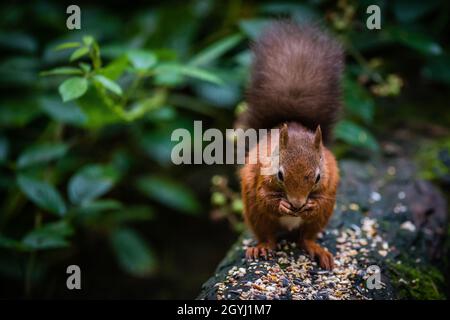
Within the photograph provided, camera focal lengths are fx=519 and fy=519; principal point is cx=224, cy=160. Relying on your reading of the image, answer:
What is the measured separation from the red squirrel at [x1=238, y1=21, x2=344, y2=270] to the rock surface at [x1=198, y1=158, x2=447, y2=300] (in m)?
0.12

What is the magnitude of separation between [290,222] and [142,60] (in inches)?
47.0

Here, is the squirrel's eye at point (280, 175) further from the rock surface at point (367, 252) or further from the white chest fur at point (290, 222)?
the rock surface at point (367, 252)

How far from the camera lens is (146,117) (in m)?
3.90

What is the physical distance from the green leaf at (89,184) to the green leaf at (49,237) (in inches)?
8.4

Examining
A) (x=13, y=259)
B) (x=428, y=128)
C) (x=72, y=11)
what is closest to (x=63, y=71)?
(x=72, y=11)

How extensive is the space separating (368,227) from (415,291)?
19.5 inches

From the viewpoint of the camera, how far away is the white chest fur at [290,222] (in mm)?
2402

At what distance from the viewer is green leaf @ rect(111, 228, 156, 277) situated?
12.6 ft

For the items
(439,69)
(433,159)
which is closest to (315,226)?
(433,159)

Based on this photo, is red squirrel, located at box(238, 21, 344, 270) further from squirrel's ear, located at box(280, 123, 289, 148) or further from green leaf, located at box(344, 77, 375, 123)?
green leaf, located at box(344, 77, 375, 123)

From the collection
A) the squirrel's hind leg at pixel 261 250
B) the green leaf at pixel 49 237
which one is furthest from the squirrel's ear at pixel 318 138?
the green leaf at pixel 49 237

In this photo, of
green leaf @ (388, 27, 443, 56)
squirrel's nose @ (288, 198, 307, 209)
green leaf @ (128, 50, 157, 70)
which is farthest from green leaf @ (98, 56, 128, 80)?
green leaf @ (388, 27, 443, 56)

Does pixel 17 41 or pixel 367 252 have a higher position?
pixel 17 41

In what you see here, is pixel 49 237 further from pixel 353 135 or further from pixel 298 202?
pixel 353 135
